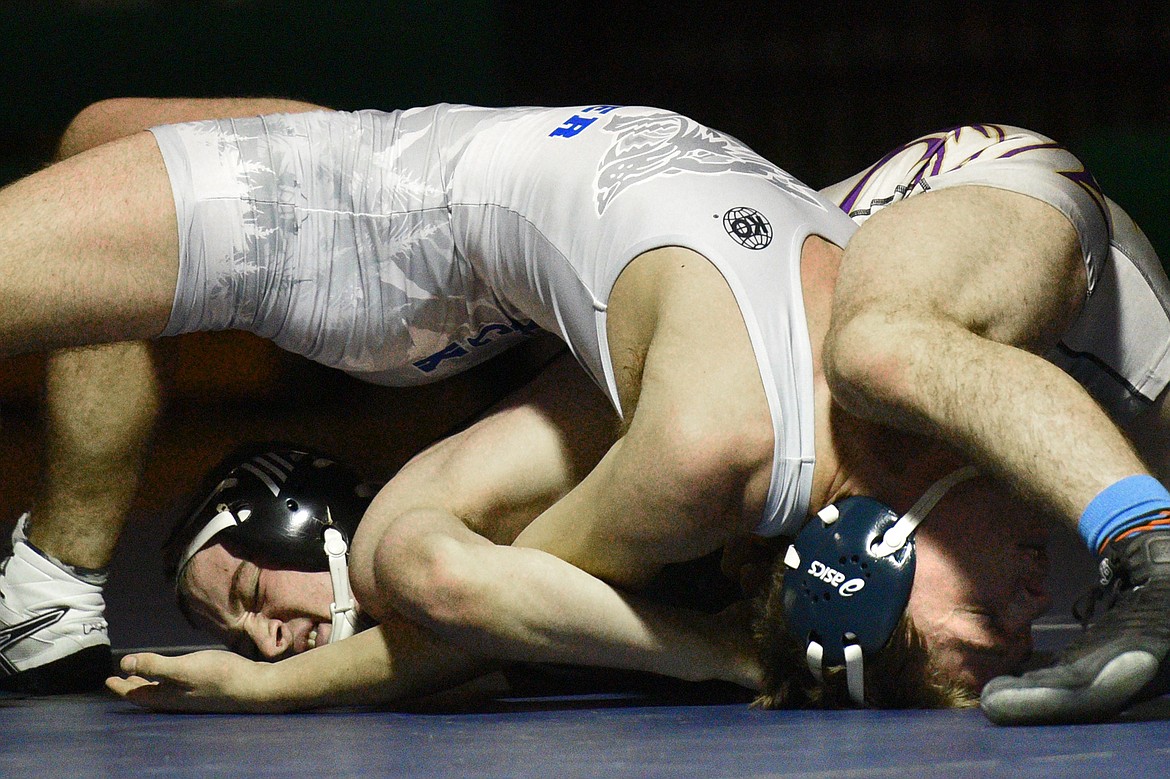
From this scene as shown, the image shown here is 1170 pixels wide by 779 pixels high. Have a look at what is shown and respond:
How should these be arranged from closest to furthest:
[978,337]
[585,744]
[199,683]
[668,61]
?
[585,744] < [978,337] < [199,683] < [668,61]

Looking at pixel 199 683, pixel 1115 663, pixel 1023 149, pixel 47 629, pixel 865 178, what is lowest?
pixel 47 629

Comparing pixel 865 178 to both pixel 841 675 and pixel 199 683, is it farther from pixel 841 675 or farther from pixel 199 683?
pixel 199 683

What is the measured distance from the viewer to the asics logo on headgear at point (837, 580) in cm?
147

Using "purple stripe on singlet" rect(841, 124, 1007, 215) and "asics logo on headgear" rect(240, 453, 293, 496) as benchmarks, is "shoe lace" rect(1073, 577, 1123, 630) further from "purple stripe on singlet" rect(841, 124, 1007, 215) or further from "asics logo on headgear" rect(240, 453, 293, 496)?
"asics logo on headgear" rect(240, 453, 293, 496)

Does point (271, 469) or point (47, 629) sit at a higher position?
point (271, 469)

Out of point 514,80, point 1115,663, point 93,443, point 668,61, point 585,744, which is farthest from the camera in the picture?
point 668,61

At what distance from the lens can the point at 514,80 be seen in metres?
4.80

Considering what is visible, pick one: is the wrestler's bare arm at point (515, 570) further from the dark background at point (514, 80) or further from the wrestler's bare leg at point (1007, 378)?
the dark background at point (514, 80)

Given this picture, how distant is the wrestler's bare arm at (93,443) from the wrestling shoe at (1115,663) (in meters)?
1.21

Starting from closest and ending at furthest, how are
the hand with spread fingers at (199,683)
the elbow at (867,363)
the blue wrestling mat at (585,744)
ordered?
1. the blue wrestling mat at (585,744)
2. the elbow at (867,363)
3. the hand with spread fingers at (199,683)

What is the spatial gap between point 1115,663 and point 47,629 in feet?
4.37

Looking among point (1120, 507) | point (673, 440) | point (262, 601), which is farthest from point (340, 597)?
point (1120, 507)

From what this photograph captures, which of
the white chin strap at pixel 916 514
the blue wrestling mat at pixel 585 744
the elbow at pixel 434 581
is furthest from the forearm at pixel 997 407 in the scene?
the elbow at pixel 434 581

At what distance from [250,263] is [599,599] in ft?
1.96
